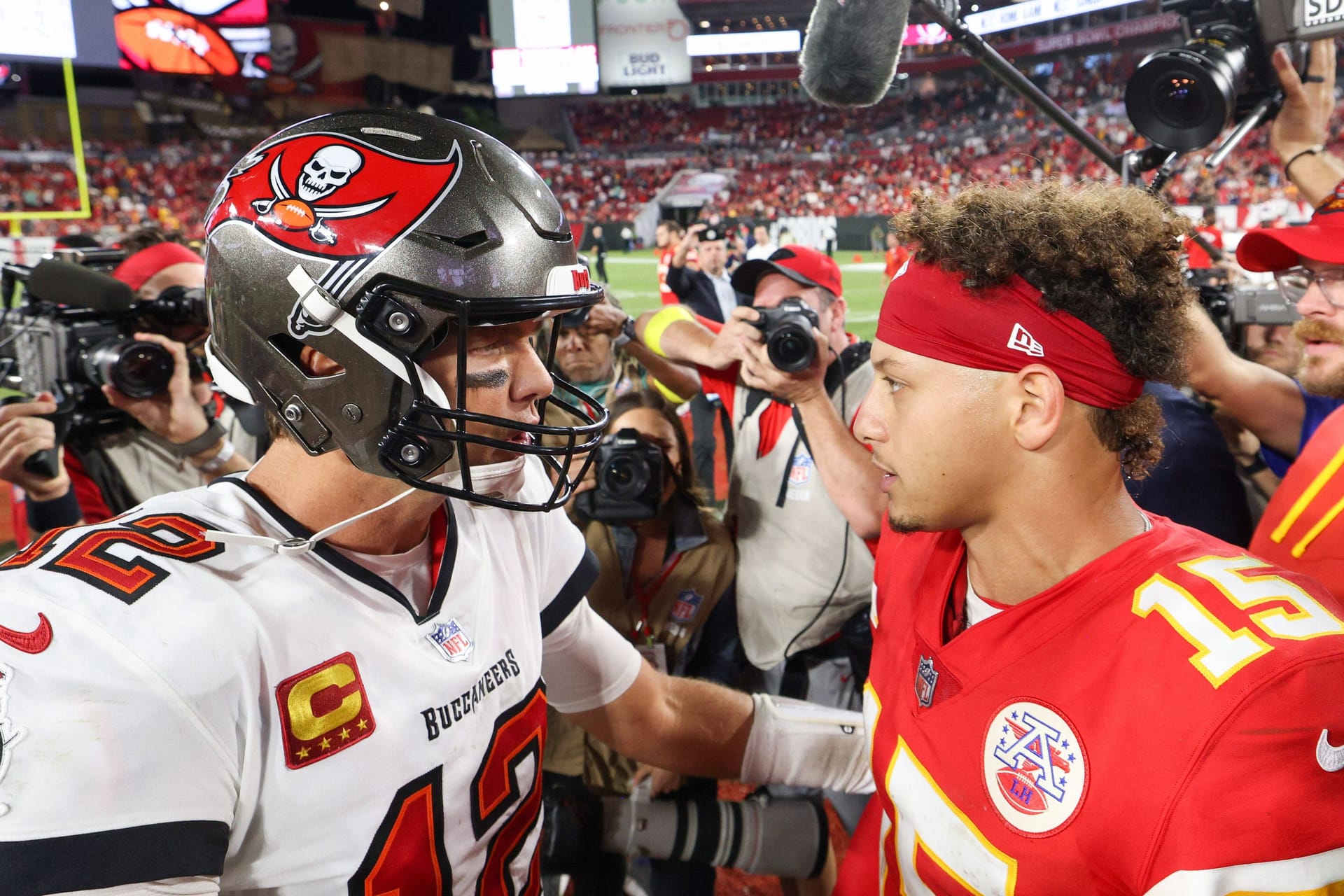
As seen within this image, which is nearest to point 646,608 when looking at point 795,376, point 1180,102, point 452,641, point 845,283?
point 795,376

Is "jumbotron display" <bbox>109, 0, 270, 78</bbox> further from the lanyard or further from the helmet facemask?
the helmet facemask

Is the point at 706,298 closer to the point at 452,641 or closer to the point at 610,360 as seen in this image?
the point at 610,360

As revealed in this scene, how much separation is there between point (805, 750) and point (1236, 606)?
95cm

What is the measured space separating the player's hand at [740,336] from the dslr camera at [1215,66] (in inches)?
54.7

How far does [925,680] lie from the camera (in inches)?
60.5

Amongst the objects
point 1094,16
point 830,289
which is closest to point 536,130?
point 1094,16

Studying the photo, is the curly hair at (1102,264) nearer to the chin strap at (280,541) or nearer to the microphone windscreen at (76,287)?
the chin strap at (280,541)

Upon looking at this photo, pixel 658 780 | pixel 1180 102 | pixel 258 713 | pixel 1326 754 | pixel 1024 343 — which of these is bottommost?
pixel 658 780

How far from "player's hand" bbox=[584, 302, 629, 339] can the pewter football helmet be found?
7.30 feet

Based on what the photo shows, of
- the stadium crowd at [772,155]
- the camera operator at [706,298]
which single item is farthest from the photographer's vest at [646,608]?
the stadium crowd at [772,155]

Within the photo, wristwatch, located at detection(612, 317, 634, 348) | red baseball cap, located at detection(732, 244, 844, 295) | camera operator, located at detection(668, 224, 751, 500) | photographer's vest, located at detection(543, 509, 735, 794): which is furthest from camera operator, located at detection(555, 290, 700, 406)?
photographer's vest, located at detection(543, 509, 735, 794)

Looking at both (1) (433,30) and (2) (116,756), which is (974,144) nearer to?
(1) (433,30)

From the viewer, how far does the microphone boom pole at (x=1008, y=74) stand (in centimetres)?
274

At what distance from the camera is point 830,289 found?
356 cm
